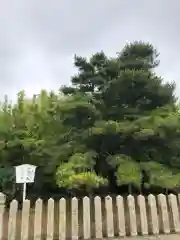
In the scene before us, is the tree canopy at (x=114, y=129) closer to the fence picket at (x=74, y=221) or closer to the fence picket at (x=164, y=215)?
the fence picket at (x=164, y=215)

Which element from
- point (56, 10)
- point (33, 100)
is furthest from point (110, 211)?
point (33, 100)

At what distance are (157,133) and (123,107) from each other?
131 cm

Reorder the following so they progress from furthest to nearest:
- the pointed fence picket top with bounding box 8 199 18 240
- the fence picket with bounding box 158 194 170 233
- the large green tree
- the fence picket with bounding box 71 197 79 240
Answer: the large green tree, the fence picket with bounding box 158 194 170 233, the fence picket with bounding box 71 197 79 240, the pointed fence picket top with bounding box 8 199 18 240

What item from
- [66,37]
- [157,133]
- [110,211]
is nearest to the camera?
[110,211]

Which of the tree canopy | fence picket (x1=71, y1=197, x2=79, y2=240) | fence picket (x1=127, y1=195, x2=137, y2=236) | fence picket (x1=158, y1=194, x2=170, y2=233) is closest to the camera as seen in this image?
fence picket (x1=71, y1=197, x2=79, y2=240)

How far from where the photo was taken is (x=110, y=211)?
176 inches

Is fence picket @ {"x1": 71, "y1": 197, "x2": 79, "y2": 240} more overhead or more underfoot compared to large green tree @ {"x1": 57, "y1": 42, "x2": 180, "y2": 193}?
more underfoot

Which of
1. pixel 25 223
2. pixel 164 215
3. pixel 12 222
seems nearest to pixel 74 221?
pixel 25 223

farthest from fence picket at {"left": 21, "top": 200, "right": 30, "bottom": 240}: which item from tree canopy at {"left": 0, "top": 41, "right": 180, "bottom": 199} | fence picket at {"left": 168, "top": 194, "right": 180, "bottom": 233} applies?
fence picket at {"left": 168, "top": 194, "right": 180, "bottom": 233}

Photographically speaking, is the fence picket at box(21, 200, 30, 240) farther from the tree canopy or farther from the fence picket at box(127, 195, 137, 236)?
the fence picket at box(127, 195, 137, 236)

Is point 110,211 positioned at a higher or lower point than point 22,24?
lower

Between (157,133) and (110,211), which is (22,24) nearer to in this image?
(157,133)

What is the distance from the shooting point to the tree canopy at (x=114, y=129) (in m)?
5.59

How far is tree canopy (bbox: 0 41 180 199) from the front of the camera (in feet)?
18.3
